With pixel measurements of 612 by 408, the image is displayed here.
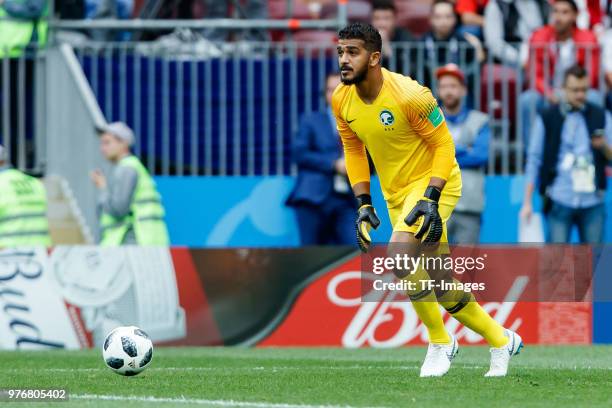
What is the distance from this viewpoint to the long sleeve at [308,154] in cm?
1511

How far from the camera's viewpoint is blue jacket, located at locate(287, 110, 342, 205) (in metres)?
15.1

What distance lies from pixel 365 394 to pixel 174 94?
783cm

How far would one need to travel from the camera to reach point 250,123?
1593 cm

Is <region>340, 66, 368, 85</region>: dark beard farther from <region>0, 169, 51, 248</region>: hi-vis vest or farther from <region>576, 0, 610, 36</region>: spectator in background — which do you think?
<region>576, 0, 610, 36</region>: spectator in background

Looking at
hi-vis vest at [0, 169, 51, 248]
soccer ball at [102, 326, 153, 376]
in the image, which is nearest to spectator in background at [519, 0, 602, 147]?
hi-vis vest at [0, 169, 51, 248]

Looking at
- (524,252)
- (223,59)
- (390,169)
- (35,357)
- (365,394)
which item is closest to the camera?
(365,394)

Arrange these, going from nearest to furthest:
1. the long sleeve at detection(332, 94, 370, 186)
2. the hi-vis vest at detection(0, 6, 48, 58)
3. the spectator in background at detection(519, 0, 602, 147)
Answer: the long sleeve at detection(332, 94, 370, 186)
the spectator in background at detection(519, 0, 602, 147)
the hi-vis vest at detection(0, 6, 48, 58)

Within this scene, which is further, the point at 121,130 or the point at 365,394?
→ the point at 121,130

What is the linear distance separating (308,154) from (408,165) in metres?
5.32

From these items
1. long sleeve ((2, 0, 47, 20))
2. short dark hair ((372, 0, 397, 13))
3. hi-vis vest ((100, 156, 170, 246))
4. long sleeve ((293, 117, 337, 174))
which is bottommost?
hi-vis vest ((100, 156, 170, 246))

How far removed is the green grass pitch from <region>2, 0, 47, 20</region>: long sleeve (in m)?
4.35

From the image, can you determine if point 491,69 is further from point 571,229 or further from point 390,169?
point 390,169

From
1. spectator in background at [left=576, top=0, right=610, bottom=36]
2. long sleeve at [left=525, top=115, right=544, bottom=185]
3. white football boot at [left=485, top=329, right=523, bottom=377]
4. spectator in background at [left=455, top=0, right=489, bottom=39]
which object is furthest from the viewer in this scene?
spectator in background at [left=576, top=0, right=610, bottom=36]

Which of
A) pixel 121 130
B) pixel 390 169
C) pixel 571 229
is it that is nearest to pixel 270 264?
pixel 121 130
